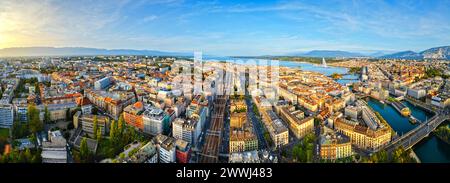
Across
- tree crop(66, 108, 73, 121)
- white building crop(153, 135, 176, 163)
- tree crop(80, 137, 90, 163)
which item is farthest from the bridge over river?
tree crop(66, 108, 73, 121)

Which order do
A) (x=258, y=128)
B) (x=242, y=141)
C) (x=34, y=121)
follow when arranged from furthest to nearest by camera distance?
(x=258, y=128), (x=34, y=121), (x=242, y=141)

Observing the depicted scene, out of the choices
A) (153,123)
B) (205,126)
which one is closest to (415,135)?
(205,126)

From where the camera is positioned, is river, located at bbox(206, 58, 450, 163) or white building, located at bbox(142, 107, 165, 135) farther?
white building, located at bbox(142, 107, 165, 135)

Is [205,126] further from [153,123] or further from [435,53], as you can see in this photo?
[435,53]

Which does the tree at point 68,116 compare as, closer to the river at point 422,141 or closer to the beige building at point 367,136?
the beige building at point 367,136

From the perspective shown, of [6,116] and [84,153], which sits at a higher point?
[6,116]

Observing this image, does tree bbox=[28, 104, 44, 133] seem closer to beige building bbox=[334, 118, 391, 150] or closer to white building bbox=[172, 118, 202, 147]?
white building bbox=[172, 118, 202, 147]

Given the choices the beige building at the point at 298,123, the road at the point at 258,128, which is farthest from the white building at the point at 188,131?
the beige building at the point at 298,123

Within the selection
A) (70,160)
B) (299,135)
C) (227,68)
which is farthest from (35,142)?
(227,68)
